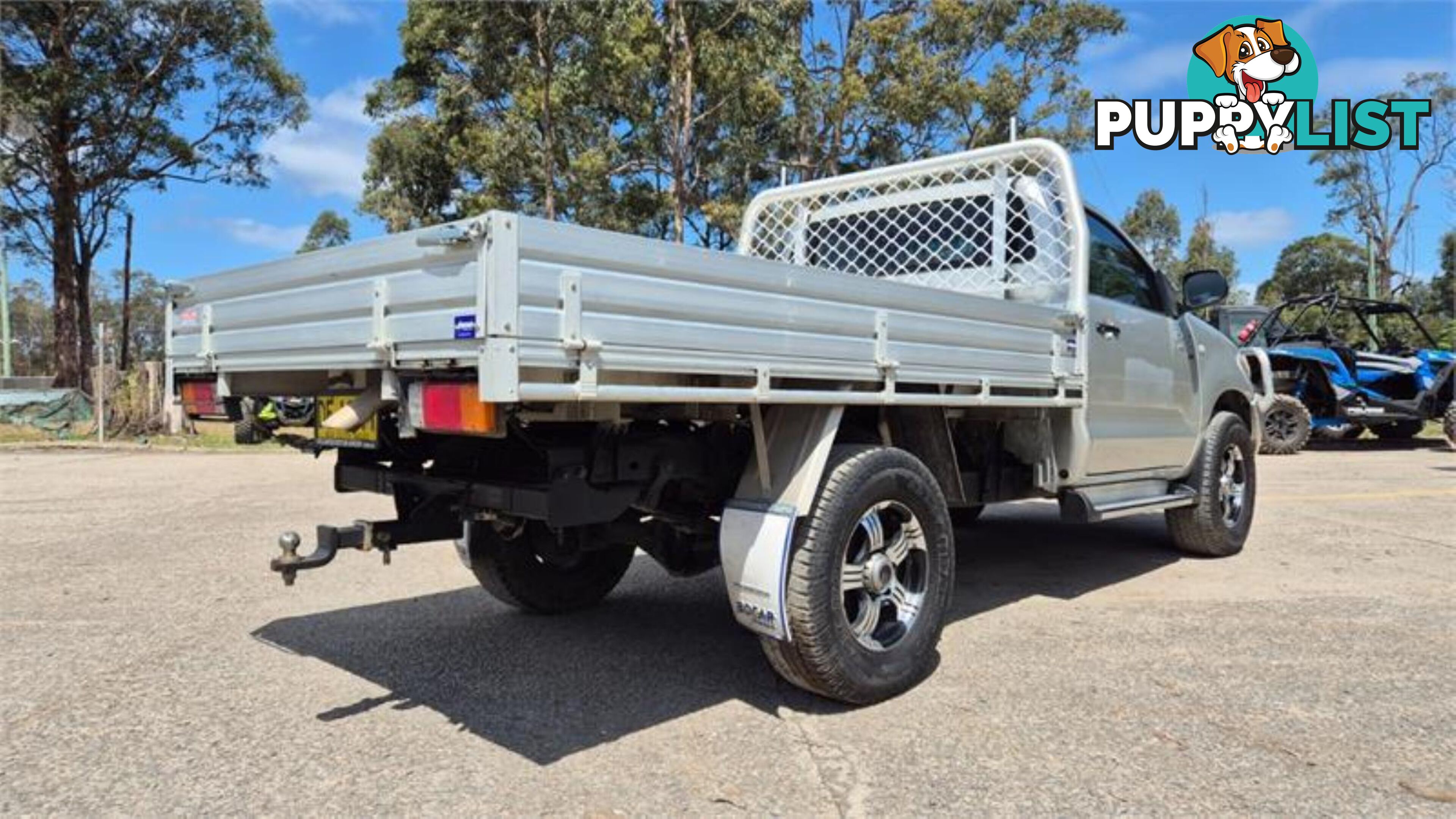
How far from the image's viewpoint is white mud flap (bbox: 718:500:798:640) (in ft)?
10.8

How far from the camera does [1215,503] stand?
20.8ft

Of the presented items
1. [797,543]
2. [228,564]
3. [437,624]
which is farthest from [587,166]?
[797,543]

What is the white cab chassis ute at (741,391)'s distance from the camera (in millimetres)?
2760

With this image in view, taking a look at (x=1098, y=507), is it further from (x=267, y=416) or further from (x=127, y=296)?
(x=127, y=296)

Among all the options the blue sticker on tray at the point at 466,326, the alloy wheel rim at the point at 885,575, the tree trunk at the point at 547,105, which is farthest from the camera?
the tree trunk at the point at 547,105

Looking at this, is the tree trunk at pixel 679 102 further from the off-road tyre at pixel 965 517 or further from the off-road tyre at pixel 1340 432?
the off-road tyre at pixel 965 517

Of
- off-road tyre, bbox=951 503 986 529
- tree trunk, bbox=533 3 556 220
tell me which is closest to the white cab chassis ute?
off-road tyre, bbox=951 503 986 529

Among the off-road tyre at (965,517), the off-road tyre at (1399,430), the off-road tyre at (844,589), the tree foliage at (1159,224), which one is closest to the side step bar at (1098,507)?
the off-road tyre at (844,589)

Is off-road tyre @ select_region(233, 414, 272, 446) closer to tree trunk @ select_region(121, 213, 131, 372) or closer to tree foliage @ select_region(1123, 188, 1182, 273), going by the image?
tree trunk @ select_region(121, 213, 131, 372)

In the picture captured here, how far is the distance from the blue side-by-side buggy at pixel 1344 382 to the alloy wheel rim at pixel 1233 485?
846 centimetres

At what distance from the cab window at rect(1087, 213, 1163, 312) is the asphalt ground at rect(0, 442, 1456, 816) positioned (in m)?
1.71

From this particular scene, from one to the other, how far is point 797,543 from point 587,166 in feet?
62.7

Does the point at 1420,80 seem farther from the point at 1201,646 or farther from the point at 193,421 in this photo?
the point at 193,421

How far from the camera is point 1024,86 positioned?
25234 millimetres
